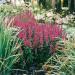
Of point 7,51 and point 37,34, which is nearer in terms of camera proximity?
point 7,51

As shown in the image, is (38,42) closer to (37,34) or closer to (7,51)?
(37,34)

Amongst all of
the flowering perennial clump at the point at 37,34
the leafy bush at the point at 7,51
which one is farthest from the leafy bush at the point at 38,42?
the leafy bush at the point at 7,51

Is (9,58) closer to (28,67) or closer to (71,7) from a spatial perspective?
(28,67)

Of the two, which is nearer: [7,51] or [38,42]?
[7,51]

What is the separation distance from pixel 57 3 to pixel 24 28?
336 inches

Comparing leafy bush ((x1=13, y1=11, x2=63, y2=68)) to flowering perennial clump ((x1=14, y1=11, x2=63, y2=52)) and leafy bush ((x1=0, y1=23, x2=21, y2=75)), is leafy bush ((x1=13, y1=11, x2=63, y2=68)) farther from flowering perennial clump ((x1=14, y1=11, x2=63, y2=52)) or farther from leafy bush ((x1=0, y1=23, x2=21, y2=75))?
leafy bush ((x1=0, y1=23, x2=21, y2=75))

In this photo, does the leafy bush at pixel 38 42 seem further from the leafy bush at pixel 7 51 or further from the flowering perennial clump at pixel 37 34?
the leafy bush at pixel 7 51

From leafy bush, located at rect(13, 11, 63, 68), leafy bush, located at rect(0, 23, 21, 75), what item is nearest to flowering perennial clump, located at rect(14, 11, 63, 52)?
leafy bush, located at rect(13, 11, 63, 68)

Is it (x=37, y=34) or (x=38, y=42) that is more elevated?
(x=37, y=34)

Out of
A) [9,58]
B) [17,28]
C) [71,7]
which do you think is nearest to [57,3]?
[71,7]

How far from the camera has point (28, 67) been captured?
5.73 meters

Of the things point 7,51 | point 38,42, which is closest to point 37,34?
point 38,42

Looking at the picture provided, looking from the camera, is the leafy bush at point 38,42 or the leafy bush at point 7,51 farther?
the leafy bush at point 38,42

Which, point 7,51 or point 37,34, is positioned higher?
point 37,34
